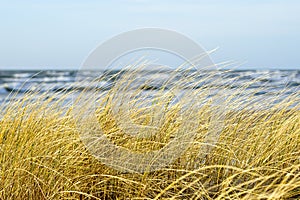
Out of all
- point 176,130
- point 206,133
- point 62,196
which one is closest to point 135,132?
point 176,130

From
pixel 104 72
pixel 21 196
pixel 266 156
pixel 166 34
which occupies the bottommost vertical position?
pixel 21 196

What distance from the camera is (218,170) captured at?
2727mm

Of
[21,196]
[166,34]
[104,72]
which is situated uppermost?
[166,34]

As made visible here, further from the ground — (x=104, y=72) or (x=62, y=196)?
(x=104, y=72)

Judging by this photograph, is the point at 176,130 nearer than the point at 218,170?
No

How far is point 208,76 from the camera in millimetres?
3453

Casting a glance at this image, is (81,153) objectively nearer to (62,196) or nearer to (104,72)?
(62,196)

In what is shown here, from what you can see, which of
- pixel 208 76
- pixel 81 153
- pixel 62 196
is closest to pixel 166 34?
pixel 208 76

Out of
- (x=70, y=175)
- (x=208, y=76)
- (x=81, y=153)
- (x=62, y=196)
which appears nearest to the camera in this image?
(x=62, y=196)

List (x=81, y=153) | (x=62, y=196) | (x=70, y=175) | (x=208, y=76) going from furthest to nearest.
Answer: (x=208, y=76), (x=81, y=153), (x=70, y=175), (x=62, y=196)

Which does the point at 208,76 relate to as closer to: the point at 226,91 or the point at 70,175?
the point at 226,91

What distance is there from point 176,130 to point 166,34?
33.4 inches

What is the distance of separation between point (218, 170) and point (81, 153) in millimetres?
882

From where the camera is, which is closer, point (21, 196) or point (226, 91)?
point (21, 196)
